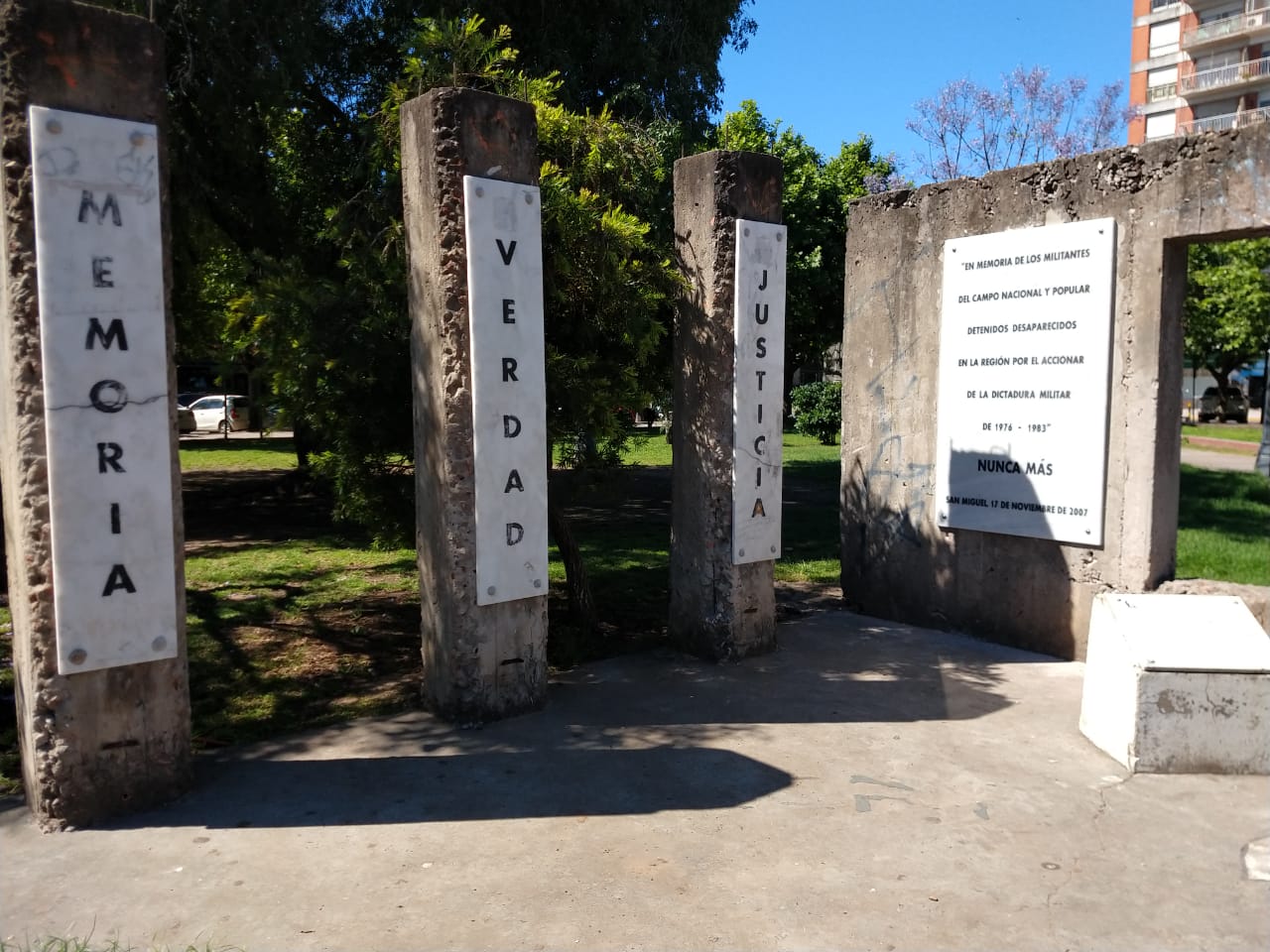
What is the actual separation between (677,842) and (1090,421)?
398cm

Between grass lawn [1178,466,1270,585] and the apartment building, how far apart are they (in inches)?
1266

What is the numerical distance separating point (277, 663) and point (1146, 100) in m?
51.8

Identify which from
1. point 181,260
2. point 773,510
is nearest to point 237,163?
point 181,260

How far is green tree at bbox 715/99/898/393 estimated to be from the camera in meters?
12.1

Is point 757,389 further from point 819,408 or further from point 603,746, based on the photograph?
point 819,408

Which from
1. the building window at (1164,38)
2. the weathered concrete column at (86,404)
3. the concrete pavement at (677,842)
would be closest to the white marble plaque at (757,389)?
the concrete pavement at (677,842)

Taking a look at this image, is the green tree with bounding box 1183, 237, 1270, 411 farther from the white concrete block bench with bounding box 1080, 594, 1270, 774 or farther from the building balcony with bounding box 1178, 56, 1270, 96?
the white concrete block bench with bounding box 1080, 594, 1270, 774

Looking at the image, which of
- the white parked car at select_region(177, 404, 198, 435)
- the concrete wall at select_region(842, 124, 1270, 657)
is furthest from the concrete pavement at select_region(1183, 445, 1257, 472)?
the white parked car at select_region(177, 404, 198, 435)

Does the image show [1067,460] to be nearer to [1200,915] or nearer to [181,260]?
[1200,915]

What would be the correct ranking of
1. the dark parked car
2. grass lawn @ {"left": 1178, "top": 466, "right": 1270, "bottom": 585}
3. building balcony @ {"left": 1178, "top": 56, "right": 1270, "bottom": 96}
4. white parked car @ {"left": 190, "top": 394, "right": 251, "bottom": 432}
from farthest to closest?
1. building balcony @ {"left": 1178, "top": 56, "right": 1270, "bottom": 96}
2. the dark parked car
3. white parked car @ {"left": 190, "top": 394, "right": 251, "bottom": 432}
4. grass lawn @ {"left": 1178, "top": 466, "right": 1270, "bottom": 585}

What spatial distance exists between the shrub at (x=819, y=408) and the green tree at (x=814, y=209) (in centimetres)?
360

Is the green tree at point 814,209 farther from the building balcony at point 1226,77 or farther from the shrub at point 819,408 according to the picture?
the building balcony at point 1226,77

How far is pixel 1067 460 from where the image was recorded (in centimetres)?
628

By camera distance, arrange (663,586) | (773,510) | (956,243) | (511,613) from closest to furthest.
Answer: (511,613) → (773,510) → (956,243) → (663,586)
